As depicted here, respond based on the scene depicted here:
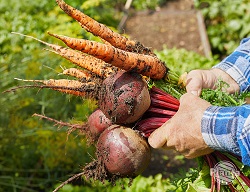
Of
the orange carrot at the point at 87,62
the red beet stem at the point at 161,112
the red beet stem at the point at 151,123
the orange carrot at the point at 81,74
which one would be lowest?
the red beet stem at the point at 151,123

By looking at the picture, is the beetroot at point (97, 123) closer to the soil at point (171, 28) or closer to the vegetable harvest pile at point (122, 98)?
the vegetable harvest pile at point (122, 98)

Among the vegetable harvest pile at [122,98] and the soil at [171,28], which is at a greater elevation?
the soil at [171,28]

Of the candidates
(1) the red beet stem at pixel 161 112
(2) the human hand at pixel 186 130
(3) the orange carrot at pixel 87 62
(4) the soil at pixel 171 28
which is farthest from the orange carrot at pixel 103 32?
(4) the soil at pixel 171 28

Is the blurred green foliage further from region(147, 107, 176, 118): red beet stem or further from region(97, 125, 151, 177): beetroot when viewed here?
region(97, 125, 151, 177): beetroot

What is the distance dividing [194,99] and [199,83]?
12.2 inches

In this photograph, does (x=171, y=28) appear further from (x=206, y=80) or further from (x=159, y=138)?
(x=159, y=138)

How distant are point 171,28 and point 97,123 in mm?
4552

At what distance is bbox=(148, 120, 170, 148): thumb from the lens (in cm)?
225

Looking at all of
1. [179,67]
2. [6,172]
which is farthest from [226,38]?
[6,172]

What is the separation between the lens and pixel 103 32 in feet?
8.14

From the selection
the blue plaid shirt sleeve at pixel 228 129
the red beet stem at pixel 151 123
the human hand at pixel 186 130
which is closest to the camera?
the blue plaid shirt sleeve at pixel 228 129

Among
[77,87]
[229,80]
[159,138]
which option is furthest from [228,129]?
[77,87]

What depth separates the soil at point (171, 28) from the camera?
630cm

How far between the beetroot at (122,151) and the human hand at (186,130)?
0.42 feet
